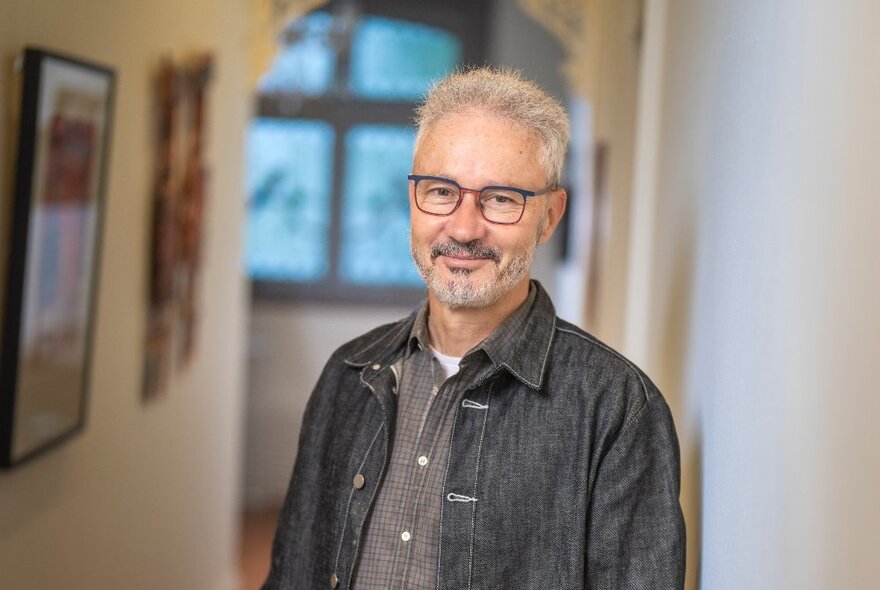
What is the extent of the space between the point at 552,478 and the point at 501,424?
107 millimetres

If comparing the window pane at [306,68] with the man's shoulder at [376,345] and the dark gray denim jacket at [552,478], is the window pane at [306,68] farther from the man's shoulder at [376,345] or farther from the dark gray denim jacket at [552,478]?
the dark gray denim jacket at [552,478]

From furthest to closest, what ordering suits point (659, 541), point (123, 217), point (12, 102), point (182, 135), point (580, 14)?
point (580, 14) → point (182, 135) → point (123, 217) → point (12, 102) → point (659, 541)

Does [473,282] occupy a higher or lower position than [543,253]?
lower

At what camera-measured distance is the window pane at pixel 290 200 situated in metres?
7.62

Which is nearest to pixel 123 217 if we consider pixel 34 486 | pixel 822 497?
pixel 34 486

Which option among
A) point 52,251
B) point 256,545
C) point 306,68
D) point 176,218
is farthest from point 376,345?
point 306,68

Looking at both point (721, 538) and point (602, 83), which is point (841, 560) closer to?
point (721, 538)

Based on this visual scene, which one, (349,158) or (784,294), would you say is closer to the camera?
(784,294)

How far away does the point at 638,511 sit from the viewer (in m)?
1.54

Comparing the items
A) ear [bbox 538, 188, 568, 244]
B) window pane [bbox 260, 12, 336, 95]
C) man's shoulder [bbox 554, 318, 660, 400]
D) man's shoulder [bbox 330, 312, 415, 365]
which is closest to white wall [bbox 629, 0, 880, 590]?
man's shoulder [bbox 554, 318, 660, 400]

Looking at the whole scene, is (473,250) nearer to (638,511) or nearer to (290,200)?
(638,511)

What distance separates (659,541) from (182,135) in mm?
2799

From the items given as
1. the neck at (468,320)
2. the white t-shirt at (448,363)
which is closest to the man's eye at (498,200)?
the neck at (468,320)

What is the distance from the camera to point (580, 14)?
4188mm
